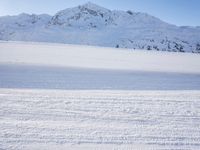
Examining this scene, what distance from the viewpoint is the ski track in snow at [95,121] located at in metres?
3.72

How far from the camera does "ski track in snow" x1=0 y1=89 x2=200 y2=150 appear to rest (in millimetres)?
3717

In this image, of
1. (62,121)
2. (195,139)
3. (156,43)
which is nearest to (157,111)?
(195,139)

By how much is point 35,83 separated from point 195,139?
530cm

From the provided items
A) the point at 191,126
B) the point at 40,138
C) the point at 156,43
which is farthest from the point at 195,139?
the point at 156,43

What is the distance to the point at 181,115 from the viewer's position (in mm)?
5059

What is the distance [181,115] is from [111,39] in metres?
189

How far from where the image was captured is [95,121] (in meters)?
4.45

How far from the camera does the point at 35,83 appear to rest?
8359 mm

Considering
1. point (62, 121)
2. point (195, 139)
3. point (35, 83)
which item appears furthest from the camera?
point (35, 83)

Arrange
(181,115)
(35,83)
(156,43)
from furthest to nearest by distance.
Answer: (156,43), (35,83), (181,115)

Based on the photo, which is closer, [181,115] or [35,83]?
[181,115]

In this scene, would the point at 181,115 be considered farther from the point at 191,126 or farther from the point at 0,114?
the point at 0,114

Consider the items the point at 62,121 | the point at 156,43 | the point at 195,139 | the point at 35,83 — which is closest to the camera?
the point at 195,139

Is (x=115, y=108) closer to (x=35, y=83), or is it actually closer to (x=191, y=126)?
(x=191, y=126)
